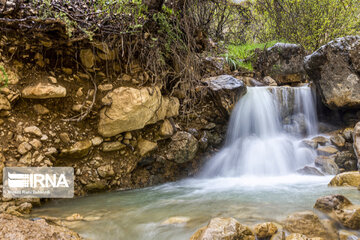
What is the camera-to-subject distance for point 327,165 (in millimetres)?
4059

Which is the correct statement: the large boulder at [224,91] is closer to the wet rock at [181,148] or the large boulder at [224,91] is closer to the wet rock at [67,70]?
the wet rock at [181,148]

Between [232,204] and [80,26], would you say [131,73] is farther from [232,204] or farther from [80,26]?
[232,204]

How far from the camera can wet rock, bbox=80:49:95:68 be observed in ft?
9.79

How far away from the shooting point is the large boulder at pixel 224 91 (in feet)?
14.9

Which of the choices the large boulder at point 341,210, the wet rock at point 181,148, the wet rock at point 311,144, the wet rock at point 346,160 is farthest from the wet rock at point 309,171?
the large boulder at point 341,210

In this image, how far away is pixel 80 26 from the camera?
2727mm

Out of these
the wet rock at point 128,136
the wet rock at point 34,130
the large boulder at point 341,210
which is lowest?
the large boulder at point 341,210

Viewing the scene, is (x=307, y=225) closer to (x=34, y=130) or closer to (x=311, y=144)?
(x=34, y=130)

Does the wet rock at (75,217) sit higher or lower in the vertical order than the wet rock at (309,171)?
higher

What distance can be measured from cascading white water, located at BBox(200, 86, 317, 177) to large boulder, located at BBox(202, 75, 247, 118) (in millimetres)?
332

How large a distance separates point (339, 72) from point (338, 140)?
152 centimetres

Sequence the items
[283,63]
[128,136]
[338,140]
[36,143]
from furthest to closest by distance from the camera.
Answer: [283,63] < [338,140] < [128,136] < [36,143]

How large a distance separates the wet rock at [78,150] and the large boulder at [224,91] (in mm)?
2526

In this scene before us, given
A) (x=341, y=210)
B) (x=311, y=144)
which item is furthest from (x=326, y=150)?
(x=341, y=210)
